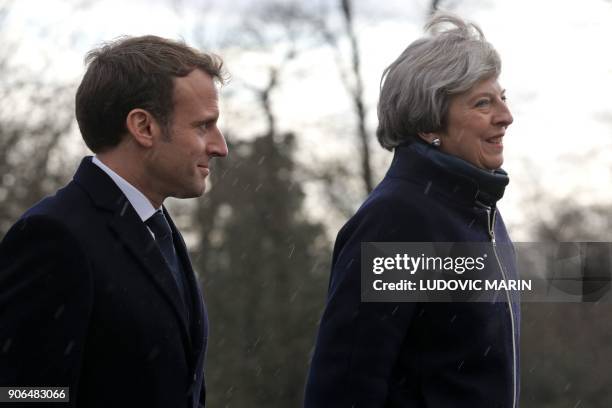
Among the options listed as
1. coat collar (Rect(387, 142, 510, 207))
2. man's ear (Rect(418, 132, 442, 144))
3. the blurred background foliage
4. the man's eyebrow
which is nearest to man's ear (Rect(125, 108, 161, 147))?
the man's eyebrow

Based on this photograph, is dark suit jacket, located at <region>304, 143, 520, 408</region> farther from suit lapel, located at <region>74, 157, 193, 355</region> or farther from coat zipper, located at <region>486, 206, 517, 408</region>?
suit lapel, located at <region>74, 157, 193, 355</region>

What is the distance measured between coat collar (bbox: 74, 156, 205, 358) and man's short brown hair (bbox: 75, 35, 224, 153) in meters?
0.13

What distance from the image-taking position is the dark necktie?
338cm

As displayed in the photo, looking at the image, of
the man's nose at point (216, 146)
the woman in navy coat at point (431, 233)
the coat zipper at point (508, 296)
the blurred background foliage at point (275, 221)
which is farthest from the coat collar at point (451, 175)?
the blurred background foliage at point (275, 221)

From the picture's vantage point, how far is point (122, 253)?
3121 mm

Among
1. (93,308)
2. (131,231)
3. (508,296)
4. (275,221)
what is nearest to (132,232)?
(131,231)

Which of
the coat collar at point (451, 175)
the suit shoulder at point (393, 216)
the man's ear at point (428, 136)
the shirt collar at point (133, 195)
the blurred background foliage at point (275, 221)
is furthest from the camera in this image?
the blurred background foliage at point (275, 221)

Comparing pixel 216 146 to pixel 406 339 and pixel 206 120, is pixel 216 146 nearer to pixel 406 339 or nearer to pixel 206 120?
pixel 206 120

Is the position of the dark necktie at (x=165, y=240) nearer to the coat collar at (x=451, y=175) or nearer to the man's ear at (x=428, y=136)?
the coat collar at (x=451, y=175)

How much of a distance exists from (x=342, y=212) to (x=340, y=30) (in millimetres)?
4082

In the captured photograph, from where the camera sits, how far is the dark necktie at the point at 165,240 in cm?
338

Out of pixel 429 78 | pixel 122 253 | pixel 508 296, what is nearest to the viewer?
pixel 122 253

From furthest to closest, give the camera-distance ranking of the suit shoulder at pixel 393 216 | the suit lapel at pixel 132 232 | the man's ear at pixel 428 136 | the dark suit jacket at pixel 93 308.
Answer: the man's ear at pixel 428 136 → the suit shoulder at pixel 393 216 → the suit lapel at pixel 132 232 → the dark suit jacket at pixel 93 308

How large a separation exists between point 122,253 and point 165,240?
0.33 m
